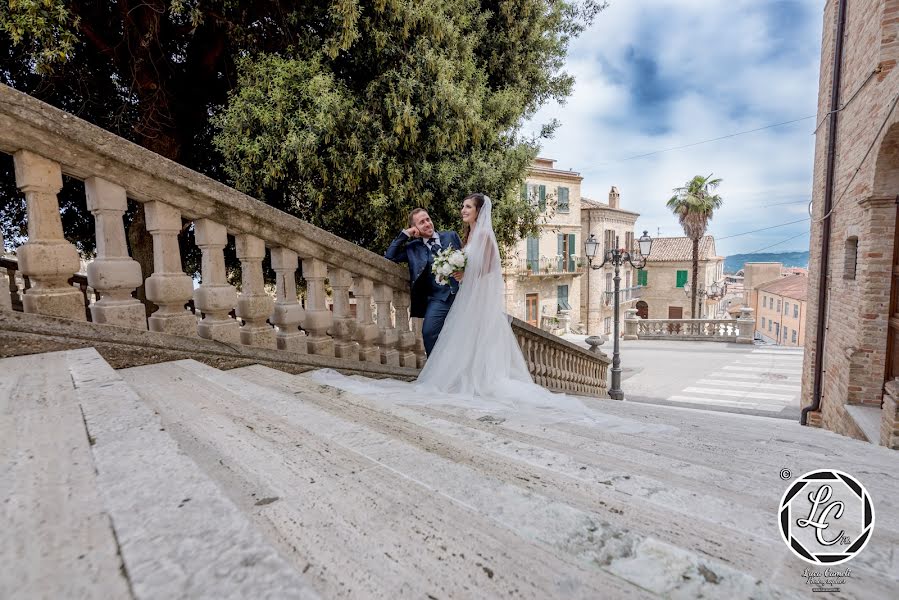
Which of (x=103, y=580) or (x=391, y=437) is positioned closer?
(x=103, y=580)

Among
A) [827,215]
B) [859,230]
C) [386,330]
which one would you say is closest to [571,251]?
[827,215]

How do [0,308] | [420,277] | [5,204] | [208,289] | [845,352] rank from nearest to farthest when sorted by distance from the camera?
[0,308] < [208,289] < [420,277] < [845,352] < [5,204]

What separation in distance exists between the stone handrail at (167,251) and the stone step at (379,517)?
126 cm

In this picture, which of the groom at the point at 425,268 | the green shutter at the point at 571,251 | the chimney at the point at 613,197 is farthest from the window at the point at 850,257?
the chimney at the point at 613,197

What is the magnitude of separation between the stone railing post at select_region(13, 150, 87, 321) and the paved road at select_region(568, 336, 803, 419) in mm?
11703

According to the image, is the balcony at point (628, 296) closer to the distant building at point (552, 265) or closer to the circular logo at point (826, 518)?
the distant building at point (552, 265)

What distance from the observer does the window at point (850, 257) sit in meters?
5.86

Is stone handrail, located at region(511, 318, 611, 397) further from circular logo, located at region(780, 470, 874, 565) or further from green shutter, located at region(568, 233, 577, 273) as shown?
green shutter, located at region(568, 233, 577, 273)

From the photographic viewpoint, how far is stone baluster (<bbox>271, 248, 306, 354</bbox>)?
11.7ft

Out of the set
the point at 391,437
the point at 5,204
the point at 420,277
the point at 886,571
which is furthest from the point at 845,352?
the point at 5,204

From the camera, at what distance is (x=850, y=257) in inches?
234

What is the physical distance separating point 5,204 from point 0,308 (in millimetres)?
5141

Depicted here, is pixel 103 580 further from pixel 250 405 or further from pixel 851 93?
pixel 851 93

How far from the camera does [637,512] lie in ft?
4.34
